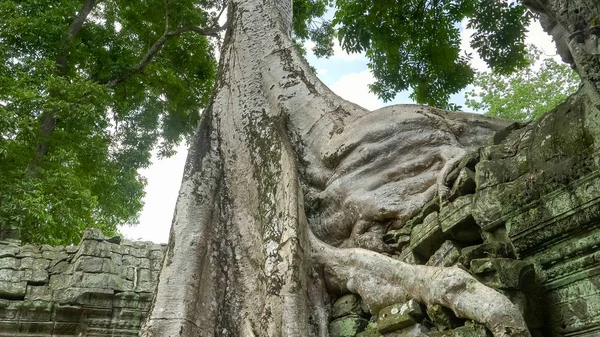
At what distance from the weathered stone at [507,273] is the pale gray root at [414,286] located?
6 cm

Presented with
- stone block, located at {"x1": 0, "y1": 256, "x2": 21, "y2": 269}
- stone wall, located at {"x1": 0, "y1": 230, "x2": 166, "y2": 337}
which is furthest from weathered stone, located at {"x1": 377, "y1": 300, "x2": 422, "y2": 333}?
stone block, located at {"x1": 0, "y1": 256, "x2": 21, "y2": 269}

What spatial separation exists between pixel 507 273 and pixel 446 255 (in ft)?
1.31

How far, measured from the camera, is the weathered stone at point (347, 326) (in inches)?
103

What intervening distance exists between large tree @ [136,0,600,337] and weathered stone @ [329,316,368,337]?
65mm

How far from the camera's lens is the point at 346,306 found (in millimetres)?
2764

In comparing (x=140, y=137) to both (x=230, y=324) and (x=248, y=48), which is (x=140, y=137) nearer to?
(x=248, y=48)

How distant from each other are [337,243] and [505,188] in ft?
3.91

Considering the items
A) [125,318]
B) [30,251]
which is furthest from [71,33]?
[125,318]

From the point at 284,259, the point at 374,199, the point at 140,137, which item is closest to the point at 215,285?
the point at 284,259

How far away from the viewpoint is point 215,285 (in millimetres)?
3170

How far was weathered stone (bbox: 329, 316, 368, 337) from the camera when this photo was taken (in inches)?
103

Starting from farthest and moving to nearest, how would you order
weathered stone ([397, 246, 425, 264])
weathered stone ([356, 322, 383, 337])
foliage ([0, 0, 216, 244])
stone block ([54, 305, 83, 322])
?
1. foliage ([0, 0, 216, 244])
2. stone block ([54, 305, 83, 322])
3. weathered stone ([397, 246, 425, 264])
4. weathered stone ([356, 322, 383, 337])

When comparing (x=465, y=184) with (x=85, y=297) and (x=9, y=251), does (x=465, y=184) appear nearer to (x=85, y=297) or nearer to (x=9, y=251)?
(x=85, y=297)

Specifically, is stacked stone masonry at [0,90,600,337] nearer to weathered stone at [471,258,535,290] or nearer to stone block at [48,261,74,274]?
weathered stone at [471,258,535,290]
